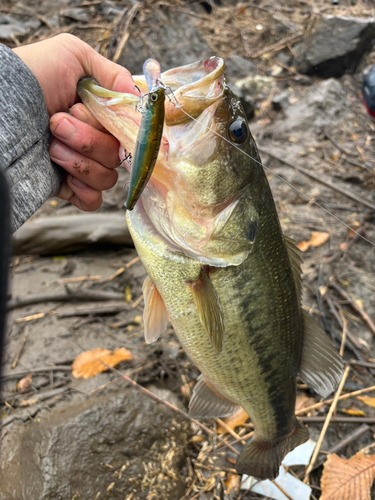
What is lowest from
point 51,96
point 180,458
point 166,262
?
point 180,458

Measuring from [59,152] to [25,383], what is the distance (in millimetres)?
1736

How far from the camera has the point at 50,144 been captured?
1.92 m

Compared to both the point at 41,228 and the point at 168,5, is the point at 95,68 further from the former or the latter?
the point at 168,5

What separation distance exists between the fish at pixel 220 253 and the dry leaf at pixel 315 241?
1.98 m

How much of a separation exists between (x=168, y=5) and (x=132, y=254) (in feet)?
14.9

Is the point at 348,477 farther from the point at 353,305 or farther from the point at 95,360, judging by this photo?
the point at 95,360

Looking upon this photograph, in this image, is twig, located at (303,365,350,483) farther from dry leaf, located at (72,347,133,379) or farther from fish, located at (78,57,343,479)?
dry leaf, located at (72,347,133,379)

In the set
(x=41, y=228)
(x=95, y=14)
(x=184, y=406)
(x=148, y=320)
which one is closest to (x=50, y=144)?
(x=148, y=320)

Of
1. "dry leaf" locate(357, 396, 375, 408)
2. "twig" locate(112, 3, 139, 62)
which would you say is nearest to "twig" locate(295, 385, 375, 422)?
"dry leaf" locate(357, 396, 375, 408)

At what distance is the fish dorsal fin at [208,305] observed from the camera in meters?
1.70

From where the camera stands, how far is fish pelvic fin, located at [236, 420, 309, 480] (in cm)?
216

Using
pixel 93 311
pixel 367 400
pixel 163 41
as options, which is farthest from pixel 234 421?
pixel 163 41

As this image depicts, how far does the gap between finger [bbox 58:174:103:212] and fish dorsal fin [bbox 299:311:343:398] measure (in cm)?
125

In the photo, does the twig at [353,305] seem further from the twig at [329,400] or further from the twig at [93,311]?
the twig at [93,311]
